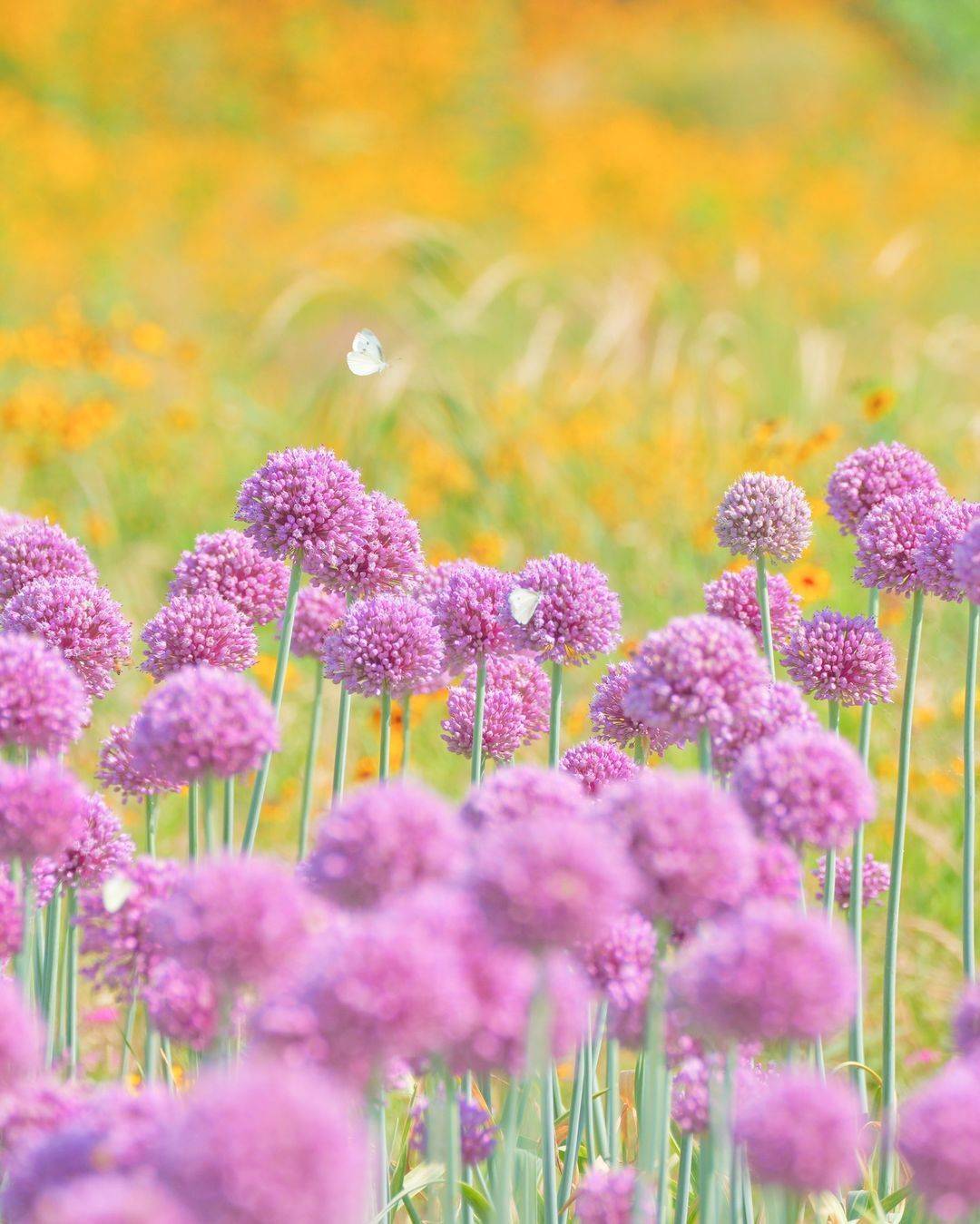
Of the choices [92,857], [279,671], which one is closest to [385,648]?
[279,671]

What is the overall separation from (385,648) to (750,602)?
0.45m

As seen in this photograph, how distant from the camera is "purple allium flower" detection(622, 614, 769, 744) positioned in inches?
49.0

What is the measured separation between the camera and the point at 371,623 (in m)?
1.65

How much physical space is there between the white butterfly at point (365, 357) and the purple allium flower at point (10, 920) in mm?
1285

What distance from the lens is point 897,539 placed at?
1.67 meters

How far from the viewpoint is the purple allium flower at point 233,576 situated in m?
1.79

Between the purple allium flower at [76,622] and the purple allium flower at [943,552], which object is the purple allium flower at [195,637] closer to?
the purple allium flower at [76,622]

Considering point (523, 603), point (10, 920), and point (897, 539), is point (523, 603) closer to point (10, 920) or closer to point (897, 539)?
point (897, 539)

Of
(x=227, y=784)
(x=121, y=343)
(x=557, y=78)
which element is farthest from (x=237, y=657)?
(x=557, y=78)

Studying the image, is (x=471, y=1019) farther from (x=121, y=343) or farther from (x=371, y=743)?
(x=121, y=343)

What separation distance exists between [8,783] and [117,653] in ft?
1.96

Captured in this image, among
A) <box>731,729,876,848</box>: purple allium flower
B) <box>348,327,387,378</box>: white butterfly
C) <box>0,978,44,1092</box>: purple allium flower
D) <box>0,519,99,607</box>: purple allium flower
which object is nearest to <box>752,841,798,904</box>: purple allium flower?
<box>731,729,876,848</box>: purple allium flower

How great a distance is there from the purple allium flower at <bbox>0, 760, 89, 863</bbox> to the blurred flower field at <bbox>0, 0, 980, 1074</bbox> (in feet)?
5.65

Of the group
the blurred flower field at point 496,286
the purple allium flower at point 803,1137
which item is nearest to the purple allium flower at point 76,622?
the purple allium flower at point 803,1137
